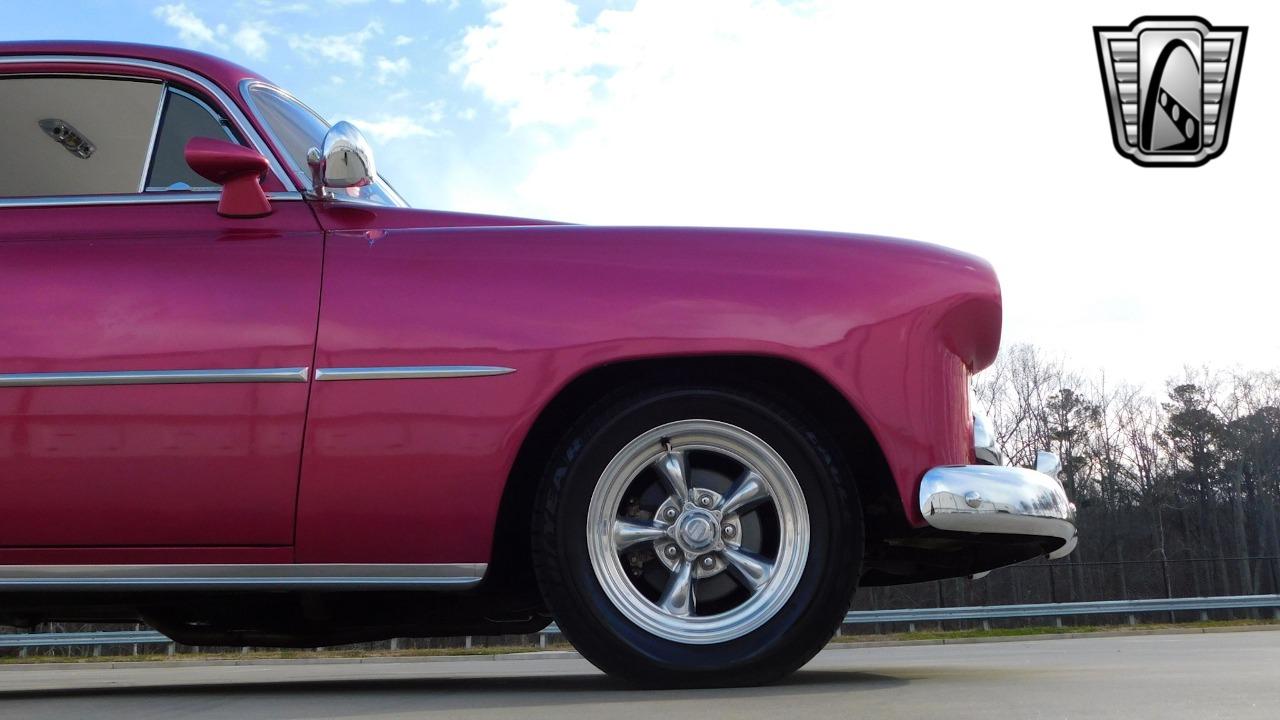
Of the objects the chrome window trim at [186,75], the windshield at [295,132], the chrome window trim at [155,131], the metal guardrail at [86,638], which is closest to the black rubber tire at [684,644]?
the windshield at [295,132]

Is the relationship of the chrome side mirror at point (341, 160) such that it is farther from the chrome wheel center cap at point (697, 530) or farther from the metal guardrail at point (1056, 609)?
the metal guardrail at point (1056, 609)

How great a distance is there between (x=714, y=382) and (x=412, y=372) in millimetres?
769

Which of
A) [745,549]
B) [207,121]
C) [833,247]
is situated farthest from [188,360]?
[833,247]

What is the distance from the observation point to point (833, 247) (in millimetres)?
2836

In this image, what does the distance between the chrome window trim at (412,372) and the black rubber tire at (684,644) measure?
0.88ft

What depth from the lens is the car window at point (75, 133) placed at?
3.36m

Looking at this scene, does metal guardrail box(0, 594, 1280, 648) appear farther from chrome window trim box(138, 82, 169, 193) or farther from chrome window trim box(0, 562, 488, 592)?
chrome window trim box(0, 562, 488, 592)

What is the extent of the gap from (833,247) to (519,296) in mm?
825

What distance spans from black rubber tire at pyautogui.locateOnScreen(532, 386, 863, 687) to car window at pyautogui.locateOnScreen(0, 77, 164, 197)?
1731 mm

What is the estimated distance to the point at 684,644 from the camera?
260cm

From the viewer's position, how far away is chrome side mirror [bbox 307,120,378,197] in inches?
119

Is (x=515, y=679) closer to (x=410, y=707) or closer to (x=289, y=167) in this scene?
(x=410, y=707)

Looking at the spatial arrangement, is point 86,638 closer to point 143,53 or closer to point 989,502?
point 143,53

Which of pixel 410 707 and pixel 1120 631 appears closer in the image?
pixel 410 707
